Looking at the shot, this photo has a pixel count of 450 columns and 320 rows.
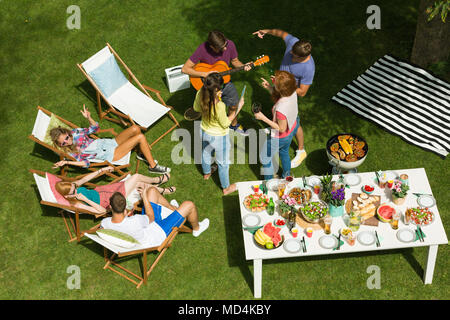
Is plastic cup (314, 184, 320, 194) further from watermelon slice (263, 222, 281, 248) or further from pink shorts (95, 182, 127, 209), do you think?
pink shorts (95, 182, 127, 209)

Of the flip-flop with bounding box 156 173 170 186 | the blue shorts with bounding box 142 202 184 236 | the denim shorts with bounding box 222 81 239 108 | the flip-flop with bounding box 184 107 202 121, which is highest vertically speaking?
the denim shorts with bounding box 222 81 239 108

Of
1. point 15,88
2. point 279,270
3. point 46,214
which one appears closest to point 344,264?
point 279,270

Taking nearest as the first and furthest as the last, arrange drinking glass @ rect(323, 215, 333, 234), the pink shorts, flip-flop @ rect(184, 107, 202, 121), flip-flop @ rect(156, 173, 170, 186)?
drinking glass @ rect(323, 215, 333, 234) < the pink shorts < flip-flop @ rect(156, 173, 170, 186) < flip-flop @ rect(184, 107, 202, 121)

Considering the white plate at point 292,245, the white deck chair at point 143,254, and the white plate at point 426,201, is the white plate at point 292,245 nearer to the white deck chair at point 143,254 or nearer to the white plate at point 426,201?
the white deck chair at point 143,254

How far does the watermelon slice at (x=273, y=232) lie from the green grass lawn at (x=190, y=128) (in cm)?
88

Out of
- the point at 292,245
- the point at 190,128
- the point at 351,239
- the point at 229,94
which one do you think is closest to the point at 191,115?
the point at 190,128

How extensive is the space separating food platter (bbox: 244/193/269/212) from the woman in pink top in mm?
821

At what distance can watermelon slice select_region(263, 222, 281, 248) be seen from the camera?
6043mm

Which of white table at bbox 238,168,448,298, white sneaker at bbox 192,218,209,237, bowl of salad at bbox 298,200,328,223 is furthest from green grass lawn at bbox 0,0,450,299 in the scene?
bowl of salad at bbox 298,200,328,223

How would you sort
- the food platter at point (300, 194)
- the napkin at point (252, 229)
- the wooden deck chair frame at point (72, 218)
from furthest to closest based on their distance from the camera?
the wooden deck chair frame at point (72, 218) → the food platter at point (300, 194) → the napkin at point (252, 229)

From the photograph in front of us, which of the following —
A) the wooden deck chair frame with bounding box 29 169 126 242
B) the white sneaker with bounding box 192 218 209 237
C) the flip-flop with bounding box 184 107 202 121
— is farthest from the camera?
the flip-flop with bounding box 184 107 202 121

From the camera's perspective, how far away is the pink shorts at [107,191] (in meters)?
6.99

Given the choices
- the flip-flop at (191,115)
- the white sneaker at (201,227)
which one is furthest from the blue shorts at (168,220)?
the flip-flop at (191,115)

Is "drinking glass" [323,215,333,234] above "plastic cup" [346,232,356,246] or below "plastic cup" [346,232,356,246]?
above
